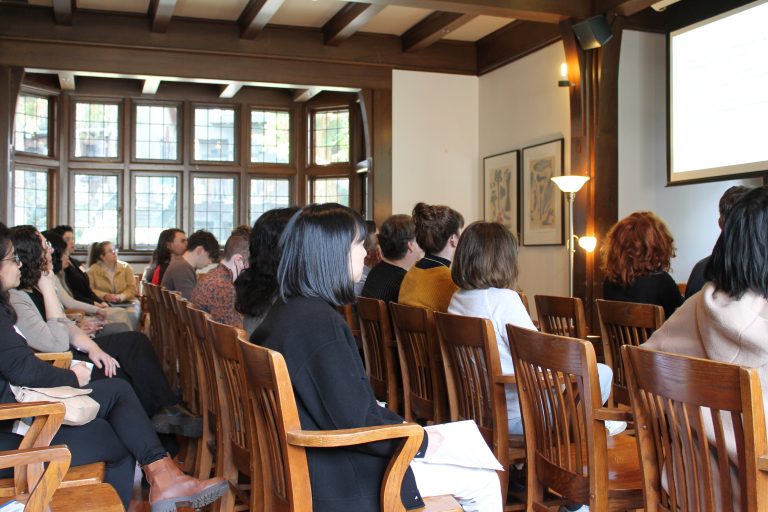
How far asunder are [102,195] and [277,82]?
10.5ft

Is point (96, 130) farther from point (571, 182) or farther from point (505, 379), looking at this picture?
point (505, 379)

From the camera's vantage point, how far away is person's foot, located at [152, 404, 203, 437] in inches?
136

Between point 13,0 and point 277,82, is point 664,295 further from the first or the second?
point 13,0

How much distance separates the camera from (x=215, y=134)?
34.0 feet

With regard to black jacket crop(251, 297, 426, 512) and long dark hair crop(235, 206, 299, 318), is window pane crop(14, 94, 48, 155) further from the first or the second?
black jacket crop(251, 297, 426, 512)

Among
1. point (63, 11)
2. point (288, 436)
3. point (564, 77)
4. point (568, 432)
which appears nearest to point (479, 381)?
point (568, 432)

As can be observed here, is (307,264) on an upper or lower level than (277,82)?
lower

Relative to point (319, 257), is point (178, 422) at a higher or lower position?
lower

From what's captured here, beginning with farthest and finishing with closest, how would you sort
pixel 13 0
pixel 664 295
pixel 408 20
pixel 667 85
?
pixel 408 20 < pixel 13 0 < pixel 667 85 < pixel 664 295

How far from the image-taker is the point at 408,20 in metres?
7.93

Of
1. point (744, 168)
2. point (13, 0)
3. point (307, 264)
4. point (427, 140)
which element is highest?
point (13, 0)

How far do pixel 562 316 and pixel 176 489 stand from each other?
1.90 metres

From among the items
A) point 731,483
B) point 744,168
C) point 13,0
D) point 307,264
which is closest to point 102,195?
point 13,0

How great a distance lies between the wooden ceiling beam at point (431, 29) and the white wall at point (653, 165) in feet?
5.00
